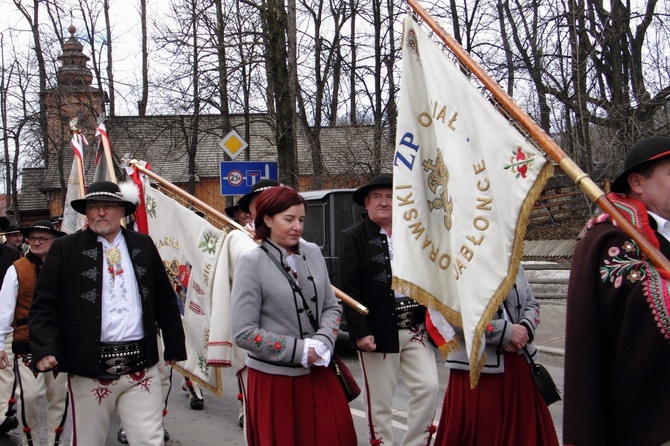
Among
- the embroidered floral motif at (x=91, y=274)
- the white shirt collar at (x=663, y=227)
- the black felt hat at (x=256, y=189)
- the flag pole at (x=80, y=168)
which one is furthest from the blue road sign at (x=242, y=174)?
the white shirt collar at (x=663, y=227)

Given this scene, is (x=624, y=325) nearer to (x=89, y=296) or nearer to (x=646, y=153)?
(x=646, y=153)

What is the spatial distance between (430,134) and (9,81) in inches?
1183

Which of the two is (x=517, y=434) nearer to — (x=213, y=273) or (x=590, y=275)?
(x=590, y=275)

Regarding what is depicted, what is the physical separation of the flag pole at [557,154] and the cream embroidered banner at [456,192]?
0.14 m

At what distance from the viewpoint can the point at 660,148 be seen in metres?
2.88

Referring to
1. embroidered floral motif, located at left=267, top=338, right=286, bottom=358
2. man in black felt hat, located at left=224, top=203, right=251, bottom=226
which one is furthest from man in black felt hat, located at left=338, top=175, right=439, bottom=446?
embroidered floral motif, located at left=267, top=338, right=286, bottom=358

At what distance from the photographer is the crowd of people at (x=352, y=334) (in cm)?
278

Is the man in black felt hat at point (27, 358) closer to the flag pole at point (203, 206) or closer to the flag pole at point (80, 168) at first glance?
the flag pole at point (203, 206)

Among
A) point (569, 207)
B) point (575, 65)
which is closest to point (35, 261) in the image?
point (575, 65)

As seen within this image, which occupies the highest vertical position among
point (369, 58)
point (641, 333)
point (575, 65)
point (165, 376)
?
point (369, 58)

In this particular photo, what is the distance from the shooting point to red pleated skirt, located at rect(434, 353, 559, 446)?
13.1 feet

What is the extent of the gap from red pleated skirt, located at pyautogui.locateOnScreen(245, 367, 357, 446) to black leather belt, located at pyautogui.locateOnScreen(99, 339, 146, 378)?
90 cm

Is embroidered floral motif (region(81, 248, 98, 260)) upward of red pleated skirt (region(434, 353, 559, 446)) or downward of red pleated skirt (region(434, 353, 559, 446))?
upward

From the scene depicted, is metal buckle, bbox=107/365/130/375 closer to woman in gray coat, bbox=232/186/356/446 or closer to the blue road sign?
woman in gray coat, bbox=232/186/356/446
